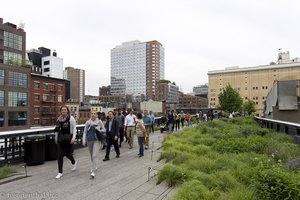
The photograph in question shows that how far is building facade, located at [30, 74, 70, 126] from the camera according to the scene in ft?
226

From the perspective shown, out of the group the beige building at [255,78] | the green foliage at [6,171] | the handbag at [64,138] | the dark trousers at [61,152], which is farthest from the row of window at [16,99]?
the beige building at [255,78]

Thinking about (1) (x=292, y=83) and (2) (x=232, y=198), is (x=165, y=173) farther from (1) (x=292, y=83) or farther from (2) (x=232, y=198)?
(1) (x=292, y=83)

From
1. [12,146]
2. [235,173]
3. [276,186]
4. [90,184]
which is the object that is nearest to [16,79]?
[12,146]

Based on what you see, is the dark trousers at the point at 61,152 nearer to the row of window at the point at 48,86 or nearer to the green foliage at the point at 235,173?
the green foliage at the point at 235,173

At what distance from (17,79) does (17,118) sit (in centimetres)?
923

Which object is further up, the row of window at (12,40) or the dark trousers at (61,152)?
the row of window at (12,40)

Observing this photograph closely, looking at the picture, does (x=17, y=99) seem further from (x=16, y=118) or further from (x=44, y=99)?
(x=44, y=99)

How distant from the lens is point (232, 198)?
14.3 ft

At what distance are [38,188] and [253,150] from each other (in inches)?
282

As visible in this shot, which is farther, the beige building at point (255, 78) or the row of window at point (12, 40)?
the beige building at point (255, 78)

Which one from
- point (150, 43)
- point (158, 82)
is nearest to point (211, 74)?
point (158, 82)

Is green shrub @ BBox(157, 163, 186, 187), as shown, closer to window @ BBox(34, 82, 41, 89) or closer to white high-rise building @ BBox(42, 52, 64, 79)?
window @ BBox(34, 82, 41, 89)

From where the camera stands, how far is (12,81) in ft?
178

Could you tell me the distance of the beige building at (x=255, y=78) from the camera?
352 feet
